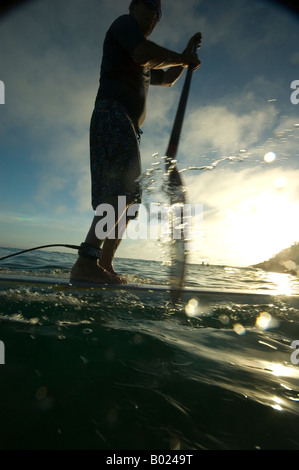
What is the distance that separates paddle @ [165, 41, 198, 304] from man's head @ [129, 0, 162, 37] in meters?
0.57

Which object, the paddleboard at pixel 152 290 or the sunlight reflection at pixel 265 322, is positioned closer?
the sunlight reflection at pixel 265 322

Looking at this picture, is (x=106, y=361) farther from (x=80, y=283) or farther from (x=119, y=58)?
(x=119, y=58)

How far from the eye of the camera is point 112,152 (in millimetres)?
2336

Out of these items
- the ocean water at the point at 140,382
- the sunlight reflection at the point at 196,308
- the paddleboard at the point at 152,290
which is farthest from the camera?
the paddleboard at the point at 152,290

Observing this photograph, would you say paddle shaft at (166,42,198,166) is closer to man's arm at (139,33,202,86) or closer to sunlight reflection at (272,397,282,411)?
man's arm at (139,33,202,86)

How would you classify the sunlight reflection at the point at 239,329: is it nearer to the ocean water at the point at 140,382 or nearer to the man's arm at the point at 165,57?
the ocean water at the point at 140,382

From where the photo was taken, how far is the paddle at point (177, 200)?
2.30 m

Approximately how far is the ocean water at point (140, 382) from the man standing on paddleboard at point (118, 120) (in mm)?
820

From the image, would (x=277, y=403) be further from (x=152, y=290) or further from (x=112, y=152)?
(x=112, y=152)

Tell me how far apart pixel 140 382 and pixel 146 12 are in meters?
3.15

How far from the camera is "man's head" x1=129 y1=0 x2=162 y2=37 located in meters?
2.45

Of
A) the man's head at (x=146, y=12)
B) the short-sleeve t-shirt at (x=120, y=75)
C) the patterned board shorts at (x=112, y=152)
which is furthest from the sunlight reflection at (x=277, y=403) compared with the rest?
the man's head at (x=146, y=12)

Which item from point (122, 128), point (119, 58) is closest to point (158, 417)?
point (122, 128)

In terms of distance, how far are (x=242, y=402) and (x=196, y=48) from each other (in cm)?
349
